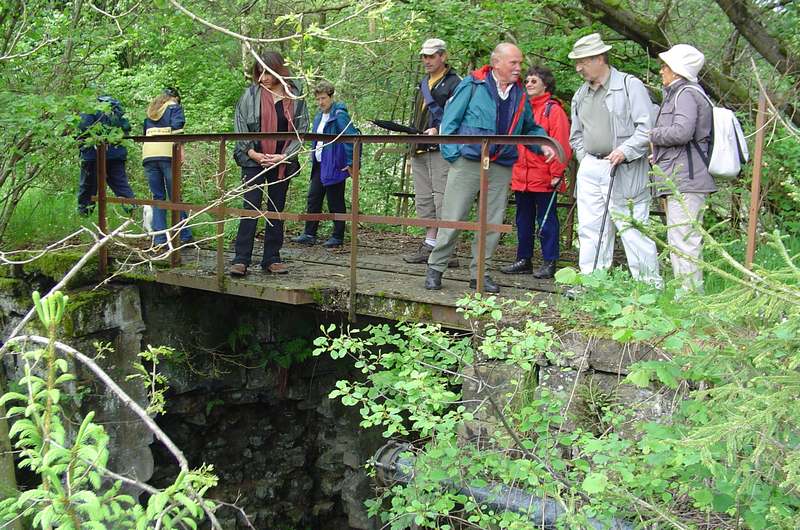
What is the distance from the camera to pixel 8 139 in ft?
22.9

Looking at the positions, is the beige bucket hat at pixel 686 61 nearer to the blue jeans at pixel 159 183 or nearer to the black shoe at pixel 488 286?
the black shoe at pixel 488 286

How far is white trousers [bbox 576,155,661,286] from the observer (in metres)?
5.75

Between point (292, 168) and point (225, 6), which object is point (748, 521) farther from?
point (225, 6)

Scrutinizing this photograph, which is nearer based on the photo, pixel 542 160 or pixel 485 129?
A: pixel 485 129

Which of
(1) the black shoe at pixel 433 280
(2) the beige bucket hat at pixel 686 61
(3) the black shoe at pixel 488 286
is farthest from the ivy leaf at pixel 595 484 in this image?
(2) the beige bucket hat at pixel 686 61

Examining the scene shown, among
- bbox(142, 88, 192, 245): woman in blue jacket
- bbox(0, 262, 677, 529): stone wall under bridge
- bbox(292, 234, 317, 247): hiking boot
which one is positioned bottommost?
bbox(0, 262, 677, 529): stone wall under bridge

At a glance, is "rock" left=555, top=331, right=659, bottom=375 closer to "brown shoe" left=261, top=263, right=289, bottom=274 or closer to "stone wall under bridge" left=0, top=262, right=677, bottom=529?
"stone wall under bridge" left=0, top=262, right=677, bottom=529

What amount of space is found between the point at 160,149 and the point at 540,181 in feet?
13.5

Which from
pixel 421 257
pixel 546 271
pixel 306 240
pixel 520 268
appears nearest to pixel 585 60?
pixel 546 271

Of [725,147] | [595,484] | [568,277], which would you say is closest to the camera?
[595,484]

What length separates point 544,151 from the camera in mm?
6629

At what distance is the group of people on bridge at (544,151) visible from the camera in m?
5.46

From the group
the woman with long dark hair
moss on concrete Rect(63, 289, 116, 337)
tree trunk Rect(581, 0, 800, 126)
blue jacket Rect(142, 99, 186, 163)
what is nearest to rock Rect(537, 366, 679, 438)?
the woman with long dark hair

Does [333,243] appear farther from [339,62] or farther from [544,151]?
[339,62]
